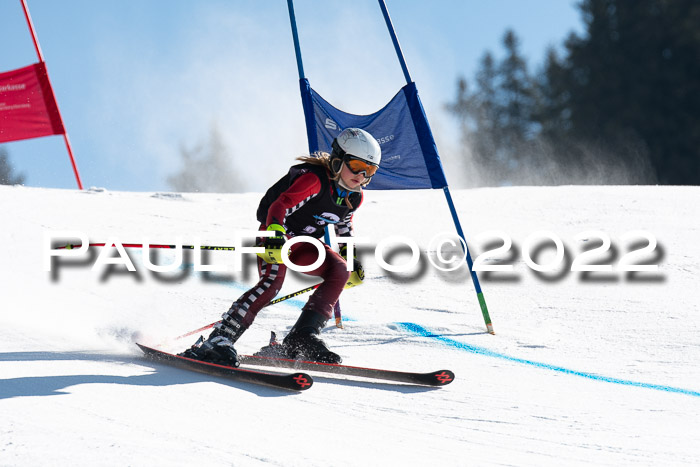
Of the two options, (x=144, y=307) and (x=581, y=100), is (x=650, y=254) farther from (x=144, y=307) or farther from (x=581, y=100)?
(x=581, y=100)

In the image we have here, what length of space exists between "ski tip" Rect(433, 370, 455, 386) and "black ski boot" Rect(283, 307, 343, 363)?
0.55m

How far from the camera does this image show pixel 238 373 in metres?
3.53

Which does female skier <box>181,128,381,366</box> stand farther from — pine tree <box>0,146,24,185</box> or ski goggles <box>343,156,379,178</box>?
pine tree <box>0,146,24,185</box>

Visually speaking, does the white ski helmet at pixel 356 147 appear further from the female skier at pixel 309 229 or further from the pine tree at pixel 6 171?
the pine tree at pixel 6 171

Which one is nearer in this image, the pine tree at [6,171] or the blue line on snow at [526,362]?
the blue line on snow at [526,362]

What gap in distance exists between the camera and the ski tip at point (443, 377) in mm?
3764

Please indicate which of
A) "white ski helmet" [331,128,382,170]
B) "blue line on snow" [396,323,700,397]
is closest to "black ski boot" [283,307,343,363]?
"white ski helmet" [331,128,382,170]

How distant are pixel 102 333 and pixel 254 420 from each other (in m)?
1.94

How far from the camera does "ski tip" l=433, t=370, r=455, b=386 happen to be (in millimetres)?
3764

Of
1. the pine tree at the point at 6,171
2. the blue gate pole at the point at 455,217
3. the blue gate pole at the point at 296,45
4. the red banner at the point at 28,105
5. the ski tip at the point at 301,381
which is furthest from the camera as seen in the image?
the pine tree at the point at 6,171

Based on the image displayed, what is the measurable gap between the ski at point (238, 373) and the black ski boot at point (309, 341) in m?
0.43

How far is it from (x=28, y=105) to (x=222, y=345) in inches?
328

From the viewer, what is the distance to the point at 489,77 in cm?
4631

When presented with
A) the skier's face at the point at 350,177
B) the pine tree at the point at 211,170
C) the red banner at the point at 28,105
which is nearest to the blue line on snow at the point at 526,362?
the skier's face at the point at 350,177
